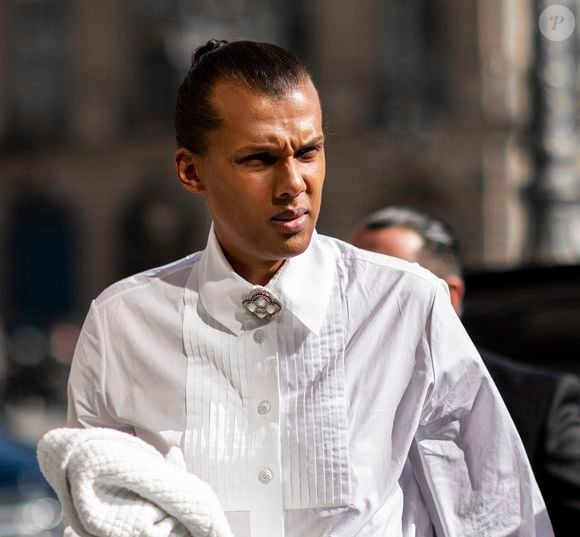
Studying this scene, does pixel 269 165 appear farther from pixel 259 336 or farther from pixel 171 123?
pixel 171 123

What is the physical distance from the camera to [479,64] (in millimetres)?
33719

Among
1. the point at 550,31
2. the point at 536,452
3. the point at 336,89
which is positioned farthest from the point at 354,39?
the point at 536,452

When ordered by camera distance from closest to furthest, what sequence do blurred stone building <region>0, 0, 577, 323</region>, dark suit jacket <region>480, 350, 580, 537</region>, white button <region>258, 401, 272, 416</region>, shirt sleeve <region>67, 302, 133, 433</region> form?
white button <region>258, 401, 272, 416</region> < shirt sleeve <region>67, 302, 133, 433</region> < dark suit jacket <region>480, 350, 580, 537</region> < blurred stone building <region>0, 0, 577, 323</region>

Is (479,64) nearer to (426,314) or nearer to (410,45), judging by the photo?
(410,45)

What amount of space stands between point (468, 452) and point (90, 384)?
1.99ft

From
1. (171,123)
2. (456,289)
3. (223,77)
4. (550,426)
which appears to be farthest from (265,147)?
(171,123)

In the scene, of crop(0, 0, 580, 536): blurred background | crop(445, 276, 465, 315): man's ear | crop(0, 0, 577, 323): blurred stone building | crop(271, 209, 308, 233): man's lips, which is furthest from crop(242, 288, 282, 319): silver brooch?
crop(0, 0, 577, 323): blurred stone building

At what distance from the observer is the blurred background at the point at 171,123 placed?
33.5 m

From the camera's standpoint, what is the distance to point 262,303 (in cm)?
253

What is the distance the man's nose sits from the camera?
239 centimetres

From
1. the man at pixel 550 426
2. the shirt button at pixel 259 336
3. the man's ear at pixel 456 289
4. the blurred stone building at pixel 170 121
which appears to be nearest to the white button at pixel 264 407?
the shirt button at pixel 259 336

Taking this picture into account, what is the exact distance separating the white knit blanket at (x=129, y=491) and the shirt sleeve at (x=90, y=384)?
0.14 metres

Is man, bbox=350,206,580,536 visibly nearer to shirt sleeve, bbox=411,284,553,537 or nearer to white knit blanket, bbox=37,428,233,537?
shirt sleeve, bbox=411,284,553,537

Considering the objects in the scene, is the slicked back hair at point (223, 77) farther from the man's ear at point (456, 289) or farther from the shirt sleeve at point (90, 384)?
the man's ear at point (456, 289)
